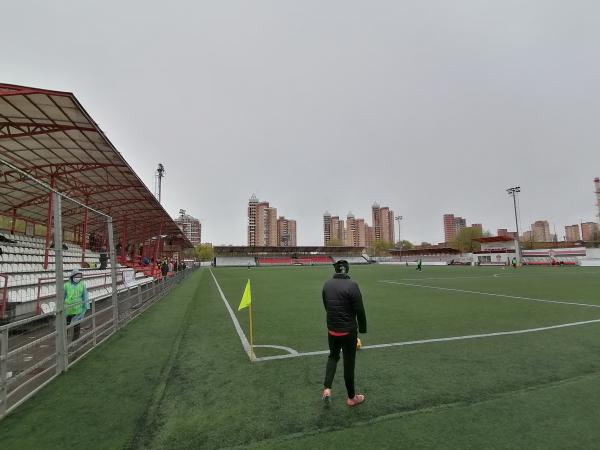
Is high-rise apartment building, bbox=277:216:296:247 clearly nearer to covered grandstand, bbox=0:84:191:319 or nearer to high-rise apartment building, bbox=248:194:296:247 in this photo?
high-rise apartment building, bbox=248:194:296:247

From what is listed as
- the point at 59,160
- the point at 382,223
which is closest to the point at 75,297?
the point at 59,160

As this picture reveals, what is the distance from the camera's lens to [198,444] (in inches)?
126

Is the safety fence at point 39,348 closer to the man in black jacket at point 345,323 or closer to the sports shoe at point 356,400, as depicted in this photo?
the man in black jacket at point 345,323

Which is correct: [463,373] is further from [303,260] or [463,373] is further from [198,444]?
[303,260]


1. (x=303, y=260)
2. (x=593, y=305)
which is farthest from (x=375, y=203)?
(x=593, y=305)

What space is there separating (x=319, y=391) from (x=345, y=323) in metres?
1.31

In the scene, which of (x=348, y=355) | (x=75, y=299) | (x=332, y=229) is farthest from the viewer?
(x=332, y=229)

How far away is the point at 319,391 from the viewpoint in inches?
177

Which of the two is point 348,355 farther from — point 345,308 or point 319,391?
point 319,391

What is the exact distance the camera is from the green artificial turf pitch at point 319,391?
10.9 ft

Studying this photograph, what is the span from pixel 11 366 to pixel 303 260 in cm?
8869

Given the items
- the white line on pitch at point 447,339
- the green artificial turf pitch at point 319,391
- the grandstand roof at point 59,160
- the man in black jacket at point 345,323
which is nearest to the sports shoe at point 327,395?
the man in black jacket at point 345,323

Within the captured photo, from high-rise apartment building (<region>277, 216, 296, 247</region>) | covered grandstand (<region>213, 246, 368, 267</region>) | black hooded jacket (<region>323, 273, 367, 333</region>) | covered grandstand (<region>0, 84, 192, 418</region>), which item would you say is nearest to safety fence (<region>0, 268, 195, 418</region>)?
covered grandstand (<region>0, 84, 192, 418</region>)

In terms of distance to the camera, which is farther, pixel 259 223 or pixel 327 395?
pixel 259 223
